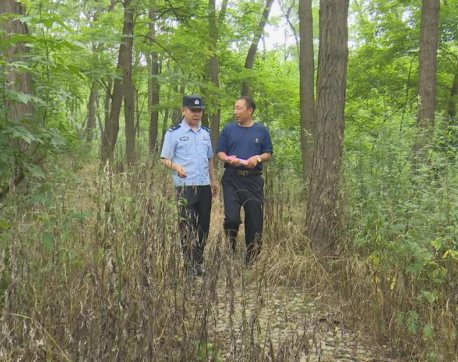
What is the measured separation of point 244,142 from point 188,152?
0.71 meters

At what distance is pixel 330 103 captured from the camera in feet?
15.9

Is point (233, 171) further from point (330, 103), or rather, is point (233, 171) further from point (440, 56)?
point (440, 56)

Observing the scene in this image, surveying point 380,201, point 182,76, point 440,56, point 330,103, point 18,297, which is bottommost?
point 18,297

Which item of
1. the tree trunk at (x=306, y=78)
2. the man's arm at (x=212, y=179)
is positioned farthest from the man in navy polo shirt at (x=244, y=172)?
the tree trunk at (x=306, y=78)

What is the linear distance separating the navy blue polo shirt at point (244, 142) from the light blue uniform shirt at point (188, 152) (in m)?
0.41

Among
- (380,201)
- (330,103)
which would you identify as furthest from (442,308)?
(330,103)

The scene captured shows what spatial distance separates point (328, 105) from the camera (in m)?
4.83

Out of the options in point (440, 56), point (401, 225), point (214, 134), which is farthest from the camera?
point (214, 134)

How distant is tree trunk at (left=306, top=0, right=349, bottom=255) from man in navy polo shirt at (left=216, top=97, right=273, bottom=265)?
1.87 feet

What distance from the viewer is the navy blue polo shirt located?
5.00 meters

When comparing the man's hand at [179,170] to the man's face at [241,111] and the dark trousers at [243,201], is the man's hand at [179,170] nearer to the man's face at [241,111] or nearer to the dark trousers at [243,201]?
the dark trousers at [243,201]

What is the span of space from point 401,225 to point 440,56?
9656mm

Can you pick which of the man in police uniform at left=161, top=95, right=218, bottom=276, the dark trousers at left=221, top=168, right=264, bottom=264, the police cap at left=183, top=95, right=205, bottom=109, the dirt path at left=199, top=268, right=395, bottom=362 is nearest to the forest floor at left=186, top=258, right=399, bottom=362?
the dirt path at left=199, top=268, right=395, bottom=362

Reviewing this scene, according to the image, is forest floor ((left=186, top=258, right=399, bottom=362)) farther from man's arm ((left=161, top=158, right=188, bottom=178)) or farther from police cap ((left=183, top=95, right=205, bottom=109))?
police cap ((left=183, top=95, right=205, bottom=109))
